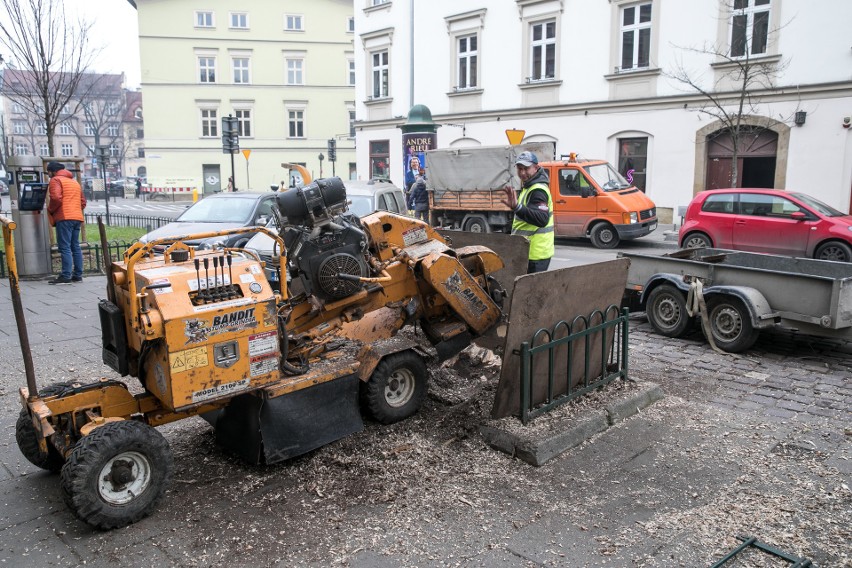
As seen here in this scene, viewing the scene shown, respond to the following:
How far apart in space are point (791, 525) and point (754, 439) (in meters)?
1.28

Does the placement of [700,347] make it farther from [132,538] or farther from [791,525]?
[132,538]

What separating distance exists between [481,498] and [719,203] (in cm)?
1276

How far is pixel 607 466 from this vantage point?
4754 millimetres

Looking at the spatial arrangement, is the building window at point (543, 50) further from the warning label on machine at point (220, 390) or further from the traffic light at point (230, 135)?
the warning label on machine at point (220, 390)

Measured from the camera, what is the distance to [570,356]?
539 centimetres

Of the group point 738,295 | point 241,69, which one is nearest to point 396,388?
point 738,295

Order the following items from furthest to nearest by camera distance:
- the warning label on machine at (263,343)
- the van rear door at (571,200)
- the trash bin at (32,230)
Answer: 1. the van rear door at (571,200)
2. the trash bin at (32,230)
3. the warning label on machine at (263,343)

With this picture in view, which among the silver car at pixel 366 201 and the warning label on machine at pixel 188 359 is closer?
the warning label on machine at pixel 188 359

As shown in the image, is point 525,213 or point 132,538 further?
point 525,213

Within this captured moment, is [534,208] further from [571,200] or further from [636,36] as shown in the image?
[636,36]

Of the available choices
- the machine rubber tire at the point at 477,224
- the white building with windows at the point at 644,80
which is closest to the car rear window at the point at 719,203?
the white building with windows at the point at 644,80

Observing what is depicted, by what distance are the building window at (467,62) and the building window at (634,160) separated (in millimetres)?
6840

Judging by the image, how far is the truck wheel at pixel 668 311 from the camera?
26.4ft

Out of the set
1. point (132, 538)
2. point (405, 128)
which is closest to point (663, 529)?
point (132, 538)
